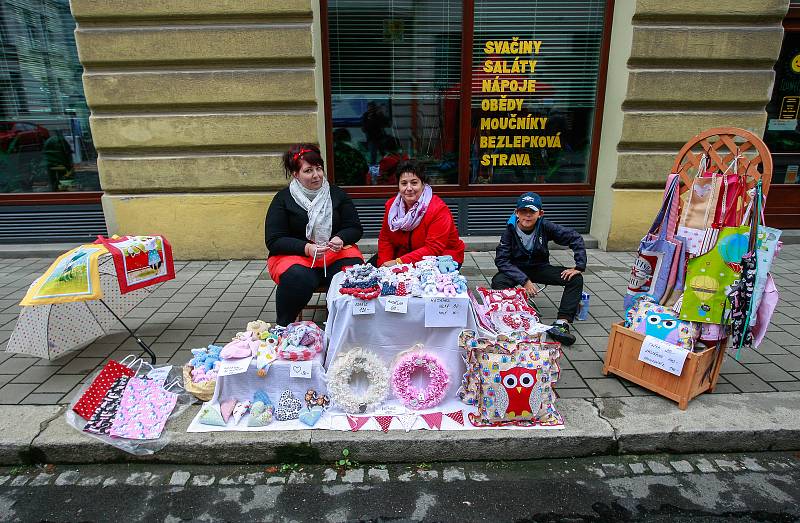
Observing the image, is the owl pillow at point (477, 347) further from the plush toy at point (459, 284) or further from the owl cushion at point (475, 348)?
the plush toy at point (459, 284)

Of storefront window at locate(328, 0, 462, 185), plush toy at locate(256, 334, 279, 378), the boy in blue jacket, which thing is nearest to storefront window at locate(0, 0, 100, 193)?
storefront window at locate(328, 0, 462, 185)

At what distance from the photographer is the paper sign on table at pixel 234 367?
9.94ft

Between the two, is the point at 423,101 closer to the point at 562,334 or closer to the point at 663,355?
the point at 562,334

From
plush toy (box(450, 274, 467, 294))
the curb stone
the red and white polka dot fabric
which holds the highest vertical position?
plush toy (box(450, 274, 467, 294))

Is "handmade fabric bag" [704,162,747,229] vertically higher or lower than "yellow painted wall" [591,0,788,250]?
lower

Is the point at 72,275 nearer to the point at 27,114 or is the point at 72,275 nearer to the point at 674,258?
the point at 674,258

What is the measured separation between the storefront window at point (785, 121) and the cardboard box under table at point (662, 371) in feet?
15.9

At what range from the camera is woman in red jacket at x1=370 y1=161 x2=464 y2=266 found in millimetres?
3885

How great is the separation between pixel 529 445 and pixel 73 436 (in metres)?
2.56

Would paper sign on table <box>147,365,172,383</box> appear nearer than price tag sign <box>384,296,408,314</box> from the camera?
No

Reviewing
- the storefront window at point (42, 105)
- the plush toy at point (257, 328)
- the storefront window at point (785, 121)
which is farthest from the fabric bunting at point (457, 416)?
the storefront window at point (785, 121)

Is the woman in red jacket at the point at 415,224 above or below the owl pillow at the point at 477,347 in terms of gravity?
above

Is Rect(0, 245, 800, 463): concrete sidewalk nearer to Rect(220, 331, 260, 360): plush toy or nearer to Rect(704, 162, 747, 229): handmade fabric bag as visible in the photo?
Rect(220, 331, 260, 360): plush toy

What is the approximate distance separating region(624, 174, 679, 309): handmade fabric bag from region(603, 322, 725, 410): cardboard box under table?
338mm
